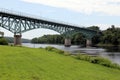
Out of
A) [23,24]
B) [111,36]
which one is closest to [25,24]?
[23,24]

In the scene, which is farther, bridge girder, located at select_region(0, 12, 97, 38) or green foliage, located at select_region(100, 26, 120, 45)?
green foliage, located at select_region(100, 26, 120, 45)

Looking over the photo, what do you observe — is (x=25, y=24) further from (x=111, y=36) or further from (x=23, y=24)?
(x=111, y=36)

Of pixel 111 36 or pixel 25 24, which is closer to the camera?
pixel 25 24

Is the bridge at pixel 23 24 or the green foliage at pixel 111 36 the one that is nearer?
the bridge at pixel 23 24

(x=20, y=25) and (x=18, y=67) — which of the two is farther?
(x=20, y=25)

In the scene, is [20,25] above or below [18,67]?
above

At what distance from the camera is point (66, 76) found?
14750 mm

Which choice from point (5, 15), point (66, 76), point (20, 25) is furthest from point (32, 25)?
point (66, 76)

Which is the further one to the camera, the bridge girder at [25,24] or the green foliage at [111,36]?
the green foliage at [111,36]

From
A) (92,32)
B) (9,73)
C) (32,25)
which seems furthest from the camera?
(92,32)

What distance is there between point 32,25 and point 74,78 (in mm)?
102187

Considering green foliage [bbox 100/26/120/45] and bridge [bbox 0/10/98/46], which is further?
green foliage [bbox 100/26/120/45]

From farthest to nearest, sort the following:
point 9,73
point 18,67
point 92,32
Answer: point 92,32 < point 18,67 < point 9,73

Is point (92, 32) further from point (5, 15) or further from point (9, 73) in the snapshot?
point (9, 73)
